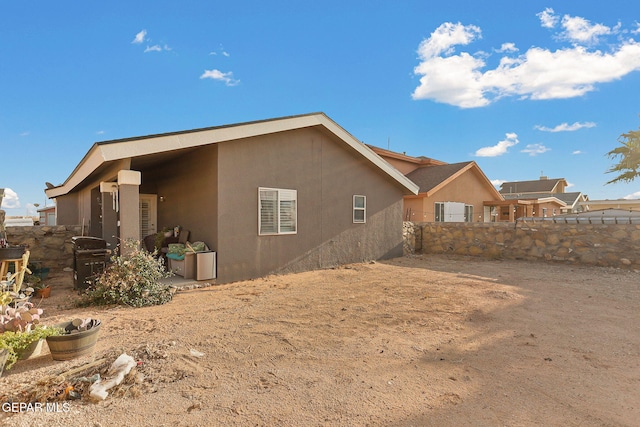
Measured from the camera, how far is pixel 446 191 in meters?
17.8

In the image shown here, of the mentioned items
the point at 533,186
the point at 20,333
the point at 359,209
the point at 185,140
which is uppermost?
the point at 533,186

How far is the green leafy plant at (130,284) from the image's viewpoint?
5.77 meters

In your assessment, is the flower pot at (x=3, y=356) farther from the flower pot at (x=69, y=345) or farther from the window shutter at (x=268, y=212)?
the window shutter at (x=268, y=212)

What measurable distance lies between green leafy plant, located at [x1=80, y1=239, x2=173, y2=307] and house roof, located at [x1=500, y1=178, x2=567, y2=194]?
36.8 m

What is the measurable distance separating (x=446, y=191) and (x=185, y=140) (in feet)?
49.0


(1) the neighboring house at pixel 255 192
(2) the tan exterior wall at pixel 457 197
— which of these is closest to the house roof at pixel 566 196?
(2) the tan exterior wall at pixel 457 197

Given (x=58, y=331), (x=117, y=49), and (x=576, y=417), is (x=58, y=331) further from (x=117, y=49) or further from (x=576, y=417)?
(x=117, y=49)

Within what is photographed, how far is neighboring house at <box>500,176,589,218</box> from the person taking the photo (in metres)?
22.2

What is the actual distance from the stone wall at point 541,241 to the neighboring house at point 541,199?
3741mm

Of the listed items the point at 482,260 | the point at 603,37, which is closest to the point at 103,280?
the point at 482,260

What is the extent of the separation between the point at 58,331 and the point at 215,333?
5.84ft

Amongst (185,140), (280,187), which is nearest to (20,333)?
(185,140)

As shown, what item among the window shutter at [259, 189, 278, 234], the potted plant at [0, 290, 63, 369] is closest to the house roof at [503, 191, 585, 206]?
the window shutter at [259, 189, 278, 234]

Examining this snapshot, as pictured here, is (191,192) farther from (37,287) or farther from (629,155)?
(629,155)
